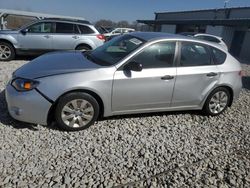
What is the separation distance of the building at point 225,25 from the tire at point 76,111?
16.7 meters

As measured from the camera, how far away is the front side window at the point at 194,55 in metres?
4.45

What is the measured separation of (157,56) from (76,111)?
1.66 m

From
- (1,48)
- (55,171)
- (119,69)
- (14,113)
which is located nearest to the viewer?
(55,171)

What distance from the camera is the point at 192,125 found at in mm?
4605

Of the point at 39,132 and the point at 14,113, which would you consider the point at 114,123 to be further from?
the point at 14,113

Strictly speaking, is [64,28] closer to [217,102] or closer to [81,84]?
[81,84]

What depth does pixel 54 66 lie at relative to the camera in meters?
3.92

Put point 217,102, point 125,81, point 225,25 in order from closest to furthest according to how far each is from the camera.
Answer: point 125,81 < point 217,102 < point 225,25

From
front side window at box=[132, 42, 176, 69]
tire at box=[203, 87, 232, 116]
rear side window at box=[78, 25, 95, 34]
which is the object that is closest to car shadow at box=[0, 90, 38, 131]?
front side window at box=[132, 42, 176, 69]

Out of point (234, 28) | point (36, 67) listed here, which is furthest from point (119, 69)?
point (234, 28)

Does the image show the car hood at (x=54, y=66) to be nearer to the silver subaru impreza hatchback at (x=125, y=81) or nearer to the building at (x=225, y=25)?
the silver subaru impreza hatchback at (x=125, y=81)

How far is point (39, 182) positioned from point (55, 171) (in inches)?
9.6

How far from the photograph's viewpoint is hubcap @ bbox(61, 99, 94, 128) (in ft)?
12.4

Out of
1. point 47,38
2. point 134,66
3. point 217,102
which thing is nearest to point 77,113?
point 134,66
